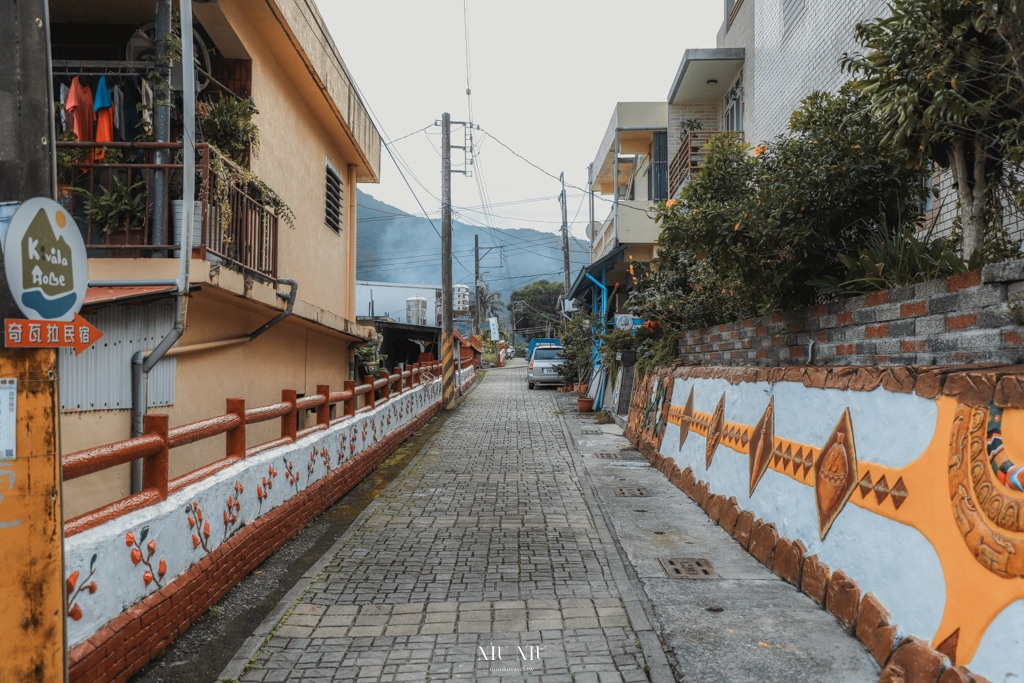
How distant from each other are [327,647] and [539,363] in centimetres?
2535

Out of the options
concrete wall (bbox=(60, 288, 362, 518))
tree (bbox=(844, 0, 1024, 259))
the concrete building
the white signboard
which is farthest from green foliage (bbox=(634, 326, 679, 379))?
the white signboard

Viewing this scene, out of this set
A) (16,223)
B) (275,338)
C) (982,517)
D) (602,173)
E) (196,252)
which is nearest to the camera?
(16,223)

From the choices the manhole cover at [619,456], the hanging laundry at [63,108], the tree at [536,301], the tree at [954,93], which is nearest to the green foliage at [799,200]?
the tree at [954,93]

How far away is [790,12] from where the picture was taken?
1147 cm

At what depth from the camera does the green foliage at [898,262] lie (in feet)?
16.0

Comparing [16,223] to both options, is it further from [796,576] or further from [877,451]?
[796,576]

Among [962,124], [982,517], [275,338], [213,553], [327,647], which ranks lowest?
[327,647]

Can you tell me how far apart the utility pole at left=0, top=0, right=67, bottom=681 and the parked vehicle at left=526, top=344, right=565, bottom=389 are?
2522 centimetres

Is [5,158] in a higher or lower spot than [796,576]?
higher

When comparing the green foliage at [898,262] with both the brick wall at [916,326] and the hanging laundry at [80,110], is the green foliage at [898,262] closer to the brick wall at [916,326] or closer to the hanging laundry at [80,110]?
the brick wall at [916,326]

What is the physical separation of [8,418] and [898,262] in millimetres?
5036

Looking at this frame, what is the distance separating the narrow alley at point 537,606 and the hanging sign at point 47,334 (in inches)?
75.7

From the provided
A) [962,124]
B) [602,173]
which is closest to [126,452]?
[962,124]

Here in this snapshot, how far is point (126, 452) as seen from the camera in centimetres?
401
